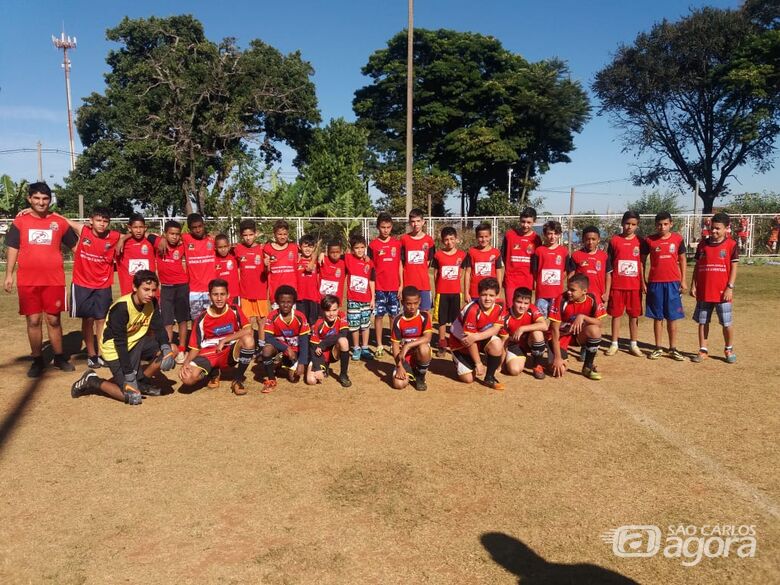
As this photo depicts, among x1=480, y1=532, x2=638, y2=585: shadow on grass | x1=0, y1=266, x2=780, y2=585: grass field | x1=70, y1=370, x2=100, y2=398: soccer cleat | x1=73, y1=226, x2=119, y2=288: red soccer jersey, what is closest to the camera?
x1=480, y1=532, x2=638, y2=585: shadow on grass

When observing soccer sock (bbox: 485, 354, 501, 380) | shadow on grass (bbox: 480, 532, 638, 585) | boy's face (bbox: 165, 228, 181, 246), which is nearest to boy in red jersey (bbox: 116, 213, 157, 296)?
boy's face (bbox: 165, 228, 181, 246)

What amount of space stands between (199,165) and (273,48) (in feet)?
29.7

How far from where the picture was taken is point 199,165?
102 ft

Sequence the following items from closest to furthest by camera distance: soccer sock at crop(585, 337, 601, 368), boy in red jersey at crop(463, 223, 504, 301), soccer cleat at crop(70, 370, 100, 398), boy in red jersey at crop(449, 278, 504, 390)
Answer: soccer cleat at crop(70, 370, 100, 398)
boy in red jersey at crop(449, 278, 504, 390)
soccer sock at crop(585, 337, 601, 368)
boy in red jersey at crop(463, 223, 504, 301)

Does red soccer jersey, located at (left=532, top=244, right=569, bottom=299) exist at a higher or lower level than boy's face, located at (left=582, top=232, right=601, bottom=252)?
lower

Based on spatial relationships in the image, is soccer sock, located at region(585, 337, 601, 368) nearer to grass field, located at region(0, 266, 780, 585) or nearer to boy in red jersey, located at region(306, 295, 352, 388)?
grass field, located at region(0, 266, 780, 585)

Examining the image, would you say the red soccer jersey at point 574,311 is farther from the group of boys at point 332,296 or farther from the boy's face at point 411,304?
the boy's face at point 411,304

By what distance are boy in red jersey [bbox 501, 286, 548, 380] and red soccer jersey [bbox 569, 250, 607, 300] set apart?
119 centimetres

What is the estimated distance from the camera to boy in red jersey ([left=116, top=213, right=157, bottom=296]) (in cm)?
706

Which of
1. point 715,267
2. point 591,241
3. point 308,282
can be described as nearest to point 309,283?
point 308,282

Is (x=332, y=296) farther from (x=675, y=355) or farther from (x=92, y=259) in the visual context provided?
(x=675, y=355)

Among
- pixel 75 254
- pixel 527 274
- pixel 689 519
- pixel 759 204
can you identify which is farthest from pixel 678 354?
pixel 759 204

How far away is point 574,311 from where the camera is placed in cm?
686

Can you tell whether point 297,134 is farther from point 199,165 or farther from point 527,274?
point 527,274
